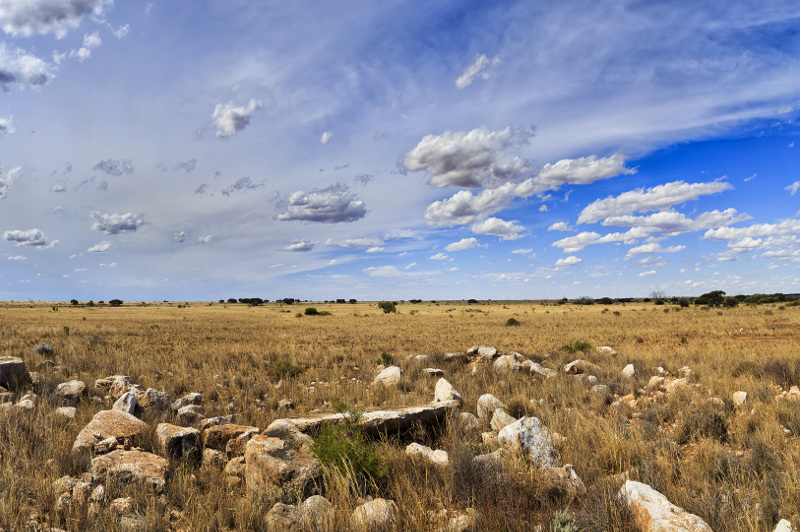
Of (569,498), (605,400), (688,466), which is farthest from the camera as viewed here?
(605,400)

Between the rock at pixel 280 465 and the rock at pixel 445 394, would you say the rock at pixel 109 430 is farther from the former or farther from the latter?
the rock at pixel 445 394

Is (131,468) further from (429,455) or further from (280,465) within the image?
(429,455)

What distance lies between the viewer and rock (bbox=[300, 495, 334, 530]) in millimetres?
3912

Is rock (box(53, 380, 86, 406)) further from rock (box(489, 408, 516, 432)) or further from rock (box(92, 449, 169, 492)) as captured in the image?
rock (box(489, 408, 516, 432))

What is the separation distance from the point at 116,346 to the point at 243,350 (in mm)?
6035

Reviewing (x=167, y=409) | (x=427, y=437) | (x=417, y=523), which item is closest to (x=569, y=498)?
(x=417, y=523)

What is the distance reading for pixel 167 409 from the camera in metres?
8.72

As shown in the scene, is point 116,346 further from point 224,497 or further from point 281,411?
point 224,497

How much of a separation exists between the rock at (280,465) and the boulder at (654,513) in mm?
3585

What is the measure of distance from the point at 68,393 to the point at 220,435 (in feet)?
17.4

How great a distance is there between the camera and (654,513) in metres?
3.86

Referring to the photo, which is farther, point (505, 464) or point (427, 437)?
point (427, 437)

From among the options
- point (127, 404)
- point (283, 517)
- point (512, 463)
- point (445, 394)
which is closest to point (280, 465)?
point (283, 517)

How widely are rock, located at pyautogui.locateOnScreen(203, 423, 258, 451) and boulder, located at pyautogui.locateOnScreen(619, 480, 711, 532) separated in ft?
17.8
